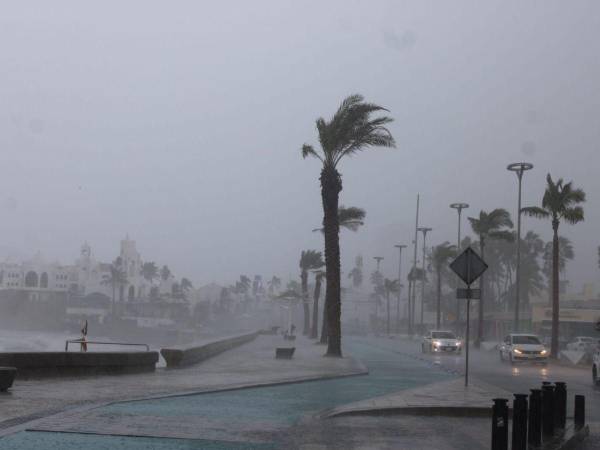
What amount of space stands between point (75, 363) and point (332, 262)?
16536 millimetres

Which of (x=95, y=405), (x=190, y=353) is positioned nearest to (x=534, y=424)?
(x=95, y=405)

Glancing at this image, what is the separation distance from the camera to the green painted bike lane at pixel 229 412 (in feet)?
29.3

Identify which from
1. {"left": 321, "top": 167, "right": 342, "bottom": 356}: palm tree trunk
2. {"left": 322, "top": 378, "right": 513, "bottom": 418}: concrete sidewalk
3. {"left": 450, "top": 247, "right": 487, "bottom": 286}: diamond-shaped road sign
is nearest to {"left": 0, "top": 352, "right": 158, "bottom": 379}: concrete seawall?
{"left": 322, "top": 378, "right": 513, "bottom": 418}: concrete sidewalk

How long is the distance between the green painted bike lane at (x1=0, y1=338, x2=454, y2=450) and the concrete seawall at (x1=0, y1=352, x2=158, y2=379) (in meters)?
4.46

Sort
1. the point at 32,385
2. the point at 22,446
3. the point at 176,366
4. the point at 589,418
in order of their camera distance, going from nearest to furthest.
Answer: the point at 22,446 → the point at 589,418 → the point at 32,385 → the point at 176,366

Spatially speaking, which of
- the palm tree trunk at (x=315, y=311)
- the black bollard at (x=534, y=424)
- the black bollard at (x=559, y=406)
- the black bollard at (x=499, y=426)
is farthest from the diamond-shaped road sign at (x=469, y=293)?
the palm tree trunk at (x=315, y=311)

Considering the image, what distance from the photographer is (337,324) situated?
33.2 meters

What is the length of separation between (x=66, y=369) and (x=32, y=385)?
2.62 m

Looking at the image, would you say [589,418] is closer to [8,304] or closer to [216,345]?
[216,345]

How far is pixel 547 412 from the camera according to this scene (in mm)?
9695

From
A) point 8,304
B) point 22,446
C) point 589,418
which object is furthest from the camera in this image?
point 8,304

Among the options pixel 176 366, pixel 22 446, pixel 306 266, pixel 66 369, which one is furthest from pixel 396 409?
pixel 306 266

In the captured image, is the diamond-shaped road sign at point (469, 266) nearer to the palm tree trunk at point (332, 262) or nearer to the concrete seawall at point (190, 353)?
the concrete seawall at point (190, 353)

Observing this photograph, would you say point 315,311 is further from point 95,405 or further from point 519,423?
point 519,423
